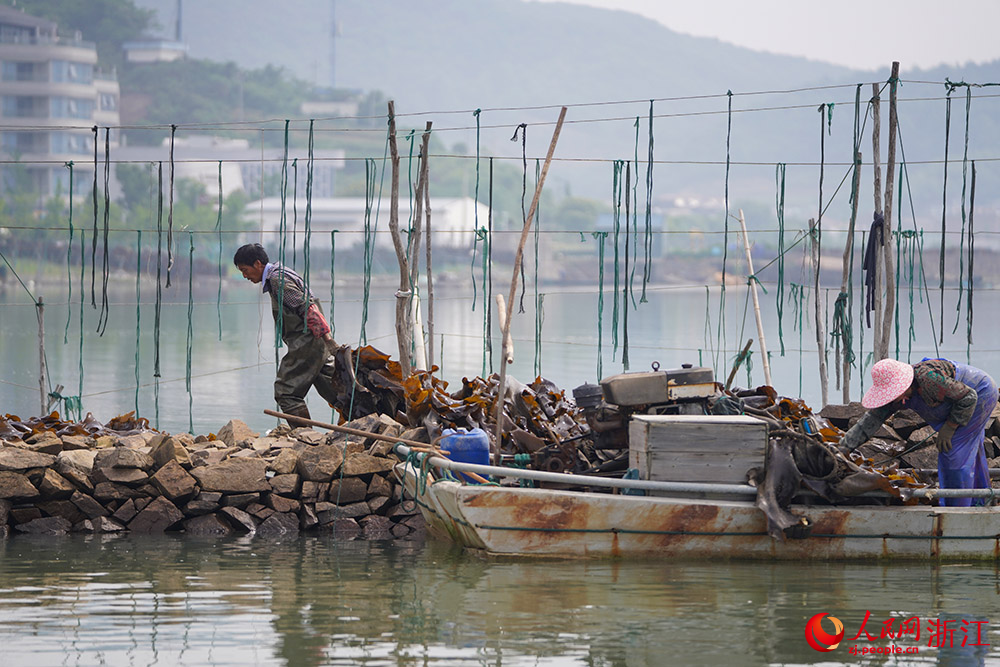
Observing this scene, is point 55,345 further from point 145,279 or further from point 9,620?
point 9,620

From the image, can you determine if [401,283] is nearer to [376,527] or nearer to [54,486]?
[376,527]

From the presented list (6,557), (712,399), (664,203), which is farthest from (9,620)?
(664,203)

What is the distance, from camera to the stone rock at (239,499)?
324 inches

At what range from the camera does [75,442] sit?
8.46m

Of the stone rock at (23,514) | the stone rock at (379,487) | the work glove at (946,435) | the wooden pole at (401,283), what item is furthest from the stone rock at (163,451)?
the work glove at (946,435)

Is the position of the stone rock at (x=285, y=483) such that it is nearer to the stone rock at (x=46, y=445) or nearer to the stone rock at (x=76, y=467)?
the stone rock at (x=76, y=467)

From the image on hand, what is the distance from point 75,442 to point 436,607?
3.52 metres

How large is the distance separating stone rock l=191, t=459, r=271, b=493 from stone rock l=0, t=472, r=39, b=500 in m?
1.09

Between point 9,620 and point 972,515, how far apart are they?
5.33m

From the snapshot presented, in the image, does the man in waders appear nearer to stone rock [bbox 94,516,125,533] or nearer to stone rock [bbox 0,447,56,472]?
stone rock [bbox 94,516,125,533]

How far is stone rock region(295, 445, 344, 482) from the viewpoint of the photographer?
8203 millimetres

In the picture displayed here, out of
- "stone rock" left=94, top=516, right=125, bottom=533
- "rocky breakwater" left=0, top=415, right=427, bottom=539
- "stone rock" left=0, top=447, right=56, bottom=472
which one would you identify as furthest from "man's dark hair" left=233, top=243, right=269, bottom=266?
"stone rock" left=94, top=516, right=125, bottom=533

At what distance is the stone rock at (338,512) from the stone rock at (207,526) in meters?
0.62

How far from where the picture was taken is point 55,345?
1228 inches
